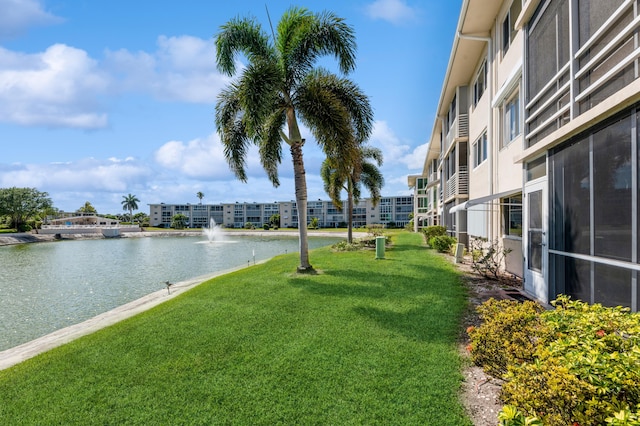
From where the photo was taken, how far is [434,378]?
401cm

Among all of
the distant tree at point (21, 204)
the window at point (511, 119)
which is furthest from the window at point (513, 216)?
the distant tree at point (21, 204)

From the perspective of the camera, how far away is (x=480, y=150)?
1486 cm

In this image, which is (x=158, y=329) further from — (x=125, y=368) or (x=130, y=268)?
(x=130, y=268)

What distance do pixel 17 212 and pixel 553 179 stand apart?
300 feet

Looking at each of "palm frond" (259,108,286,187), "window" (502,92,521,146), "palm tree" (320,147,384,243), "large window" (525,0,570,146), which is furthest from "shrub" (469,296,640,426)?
"palm tree" (320,147,384,243)

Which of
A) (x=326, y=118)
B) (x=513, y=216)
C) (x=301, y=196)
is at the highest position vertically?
→ (x=326, y=118)

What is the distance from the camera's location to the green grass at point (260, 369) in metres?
3.52

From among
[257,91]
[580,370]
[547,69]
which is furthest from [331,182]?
[580,370]

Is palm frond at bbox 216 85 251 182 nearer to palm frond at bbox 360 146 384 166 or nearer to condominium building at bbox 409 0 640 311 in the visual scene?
condominium building at bbox 409 0 640 311

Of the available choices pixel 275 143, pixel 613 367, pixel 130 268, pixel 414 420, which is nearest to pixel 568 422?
pixel 613 367

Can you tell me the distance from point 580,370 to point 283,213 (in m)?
109

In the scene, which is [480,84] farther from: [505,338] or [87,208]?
[87,208]

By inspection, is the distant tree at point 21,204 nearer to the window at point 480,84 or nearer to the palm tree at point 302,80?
the palm tree at point 302,80

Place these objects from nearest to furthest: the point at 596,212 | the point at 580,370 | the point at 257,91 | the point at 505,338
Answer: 1. the point at 580,370
2. the point at 505,338
3. the point at 596,212
4. the point at 257,91
